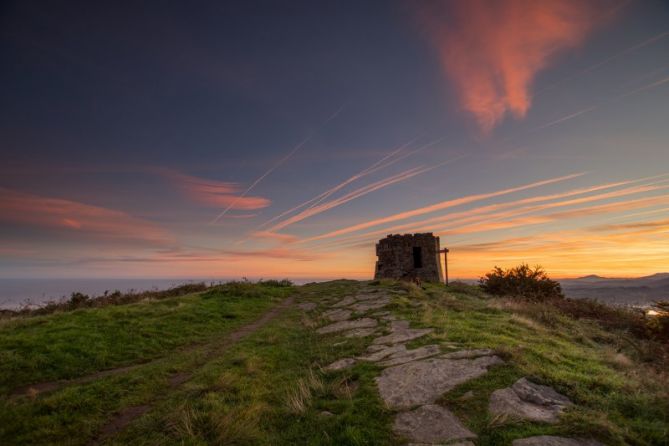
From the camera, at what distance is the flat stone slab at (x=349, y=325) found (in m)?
12.0

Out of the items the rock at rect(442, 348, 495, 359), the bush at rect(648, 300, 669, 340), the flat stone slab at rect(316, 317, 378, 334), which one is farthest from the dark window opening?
the rock at rect(442, 348, 495, 359)

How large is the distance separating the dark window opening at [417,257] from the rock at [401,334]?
2210 centimetres

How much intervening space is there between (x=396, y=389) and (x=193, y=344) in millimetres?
8723

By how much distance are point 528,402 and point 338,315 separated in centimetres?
1051

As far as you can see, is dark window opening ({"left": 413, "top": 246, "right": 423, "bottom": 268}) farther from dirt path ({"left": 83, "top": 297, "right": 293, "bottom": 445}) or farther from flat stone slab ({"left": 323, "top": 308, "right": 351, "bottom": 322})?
dirt path ({"left": 83, "top": 297, "right": 293, "bottom": 445})

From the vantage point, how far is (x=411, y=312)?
508 inches

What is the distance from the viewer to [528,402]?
196 inches

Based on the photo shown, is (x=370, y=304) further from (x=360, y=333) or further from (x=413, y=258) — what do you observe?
(x=413, y=258)

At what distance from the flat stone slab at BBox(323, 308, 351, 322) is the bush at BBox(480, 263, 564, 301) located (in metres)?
11.9

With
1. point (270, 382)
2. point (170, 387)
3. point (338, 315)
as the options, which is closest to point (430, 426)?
point (270, 382)

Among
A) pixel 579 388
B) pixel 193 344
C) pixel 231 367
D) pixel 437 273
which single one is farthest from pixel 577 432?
pixel 437 273

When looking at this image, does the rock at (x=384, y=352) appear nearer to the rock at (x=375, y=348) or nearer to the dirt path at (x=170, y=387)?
the rock at (x=375, y=348)

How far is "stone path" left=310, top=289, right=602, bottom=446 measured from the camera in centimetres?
444

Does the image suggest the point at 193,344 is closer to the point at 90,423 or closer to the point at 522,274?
the point at 90,423
